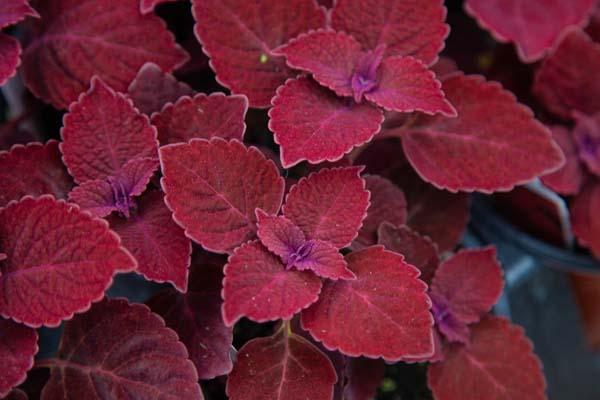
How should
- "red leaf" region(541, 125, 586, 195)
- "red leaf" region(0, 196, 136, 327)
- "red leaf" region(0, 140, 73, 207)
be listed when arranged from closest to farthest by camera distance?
1. "red leaf" region(0, 196, 136, 327)
2. "red leaf" region(0, 140, 73, 207)
3. "red leaf" region(541, 125, 586, 195)

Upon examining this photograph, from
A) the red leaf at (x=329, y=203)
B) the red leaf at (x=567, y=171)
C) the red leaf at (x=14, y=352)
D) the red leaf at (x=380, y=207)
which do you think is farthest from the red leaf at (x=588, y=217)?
the red leaf at (x=14, y=352)

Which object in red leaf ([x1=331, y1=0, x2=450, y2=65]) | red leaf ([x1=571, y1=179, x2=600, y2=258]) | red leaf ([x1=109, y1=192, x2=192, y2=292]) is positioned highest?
red leaf ([x1=331, y1=0, x2=450, y2=65])

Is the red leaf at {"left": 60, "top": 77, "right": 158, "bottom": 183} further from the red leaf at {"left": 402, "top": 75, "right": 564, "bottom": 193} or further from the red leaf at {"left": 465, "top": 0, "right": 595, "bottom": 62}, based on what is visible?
the red leaf at {"left": 465, "top": 0, "right": 595, "bottom": 62}

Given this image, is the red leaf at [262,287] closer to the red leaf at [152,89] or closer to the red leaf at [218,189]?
the red leaf at [218,189]

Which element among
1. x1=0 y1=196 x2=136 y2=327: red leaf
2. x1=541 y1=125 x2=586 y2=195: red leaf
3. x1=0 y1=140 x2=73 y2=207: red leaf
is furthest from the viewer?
x1=541 y1=125 x2=586 y2=195: red leaf

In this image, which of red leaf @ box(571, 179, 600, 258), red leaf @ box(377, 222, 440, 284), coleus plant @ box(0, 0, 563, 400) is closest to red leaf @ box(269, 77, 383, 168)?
coleus plant @ box(0, 0, 563, 400)

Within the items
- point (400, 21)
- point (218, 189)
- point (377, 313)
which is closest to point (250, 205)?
point (218, 189)

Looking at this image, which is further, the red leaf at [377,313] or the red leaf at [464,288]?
the red leaf at [464,288]
